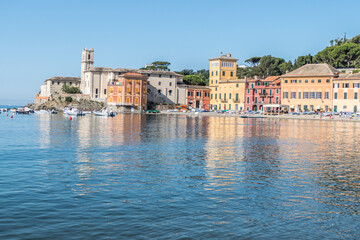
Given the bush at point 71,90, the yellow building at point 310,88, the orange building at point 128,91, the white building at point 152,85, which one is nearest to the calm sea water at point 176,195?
the yellow building at point 310,88

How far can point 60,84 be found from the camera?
482 ft

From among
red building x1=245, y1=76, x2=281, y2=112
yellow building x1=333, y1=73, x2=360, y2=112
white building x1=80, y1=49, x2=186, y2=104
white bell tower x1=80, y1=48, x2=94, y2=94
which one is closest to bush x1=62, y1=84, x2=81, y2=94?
white bell tower x1=80, y1=48, x2=94, y2=94

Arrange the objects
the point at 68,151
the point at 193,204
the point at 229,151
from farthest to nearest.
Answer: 1. the point at 229,151
2. the point at 68,151
3. the point at 193,204

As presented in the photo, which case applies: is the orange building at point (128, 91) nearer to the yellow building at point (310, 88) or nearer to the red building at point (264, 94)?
the red building at point (264, 94)

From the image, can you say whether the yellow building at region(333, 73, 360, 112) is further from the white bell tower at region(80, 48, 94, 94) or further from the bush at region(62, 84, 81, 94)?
the white bell tower at region(80, 48, 94, 94)

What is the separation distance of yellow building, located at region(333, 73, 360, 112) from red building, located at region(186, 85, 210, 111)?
150 ft

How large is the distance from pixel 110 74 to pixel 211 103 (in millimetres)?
32977

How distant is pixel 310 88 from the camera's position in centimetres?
10538

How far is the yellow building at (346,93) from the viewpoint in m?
97.8

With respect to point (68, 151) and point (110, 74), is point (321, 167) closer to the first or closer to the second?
point (68, 151)

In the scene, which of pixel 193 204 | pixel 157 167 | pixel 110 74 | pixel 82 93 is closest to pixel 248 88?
pixel 110 74

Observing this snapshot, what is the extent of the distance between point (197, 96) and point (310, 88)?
41051 mm

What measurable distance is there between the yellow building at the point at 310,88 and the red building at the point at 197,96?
31523mm

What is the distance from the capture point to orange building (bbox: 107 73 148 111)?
122250 mm
